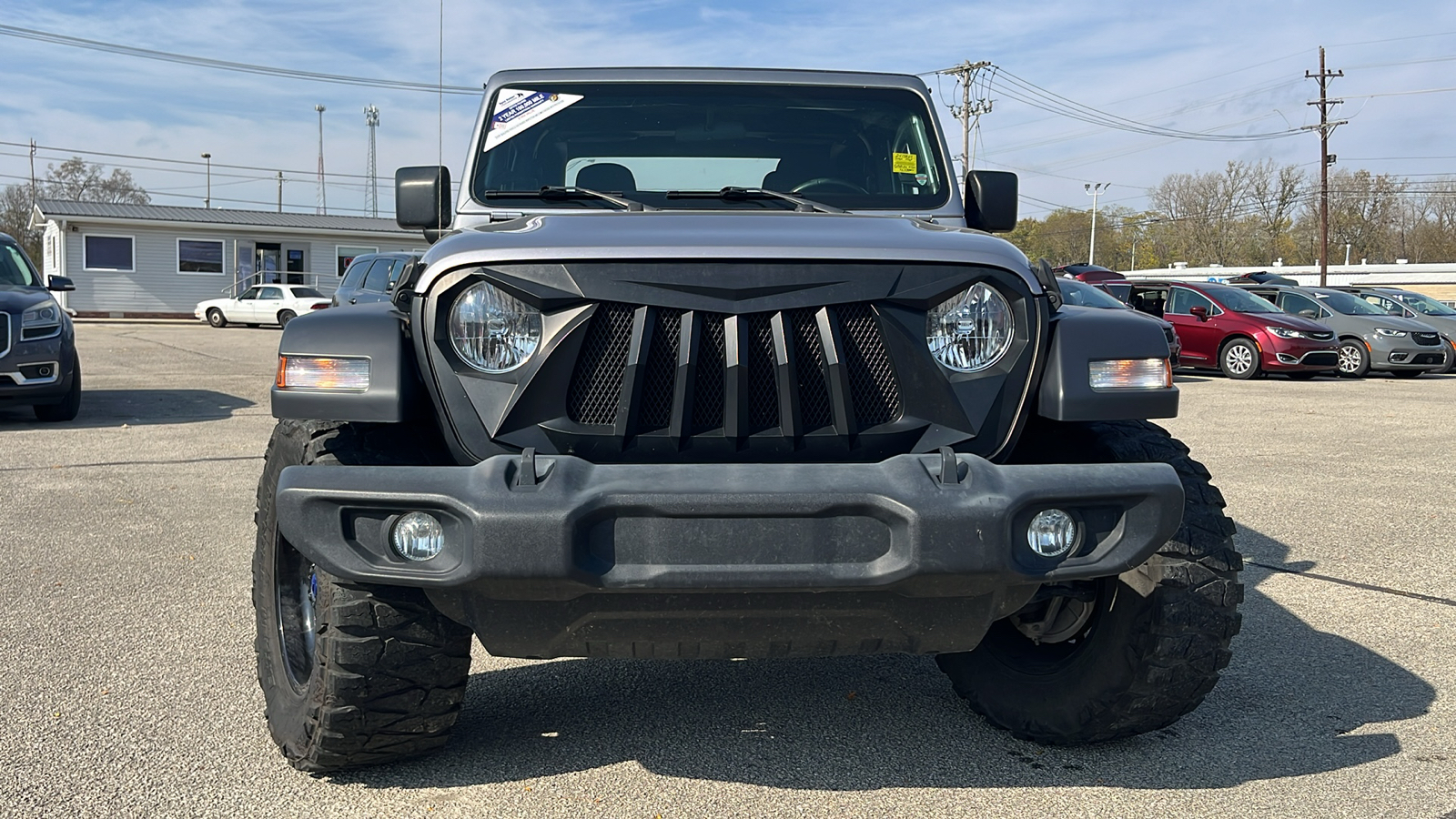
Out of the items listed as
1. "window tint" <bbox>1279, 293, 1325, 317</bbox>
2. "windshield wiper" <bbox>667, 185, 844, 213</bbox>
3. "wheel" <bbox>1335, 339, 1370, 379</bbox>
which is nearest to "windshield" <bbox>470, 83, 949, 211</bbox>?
"windshield wiper" <bbox>667, 185, 844, 213</bbox>

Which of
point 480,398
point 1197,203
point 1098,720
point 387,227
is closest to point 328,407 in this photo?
point 480,398

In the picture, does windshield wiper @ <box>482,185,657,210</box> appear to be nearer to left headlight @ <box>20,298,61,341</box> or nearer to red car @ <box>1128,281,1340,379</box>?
left headlight @ <box>20,298,61,341</box>

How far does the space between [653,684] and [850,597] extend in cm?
145

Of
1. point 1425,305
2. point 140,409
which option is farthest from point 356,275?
point 1425,305

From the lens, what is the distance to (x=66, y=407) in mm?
10547

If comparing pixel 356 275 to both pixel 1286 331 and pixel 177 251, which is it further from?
pixel 177 251

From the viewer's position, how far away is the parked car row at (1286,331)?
17.6 metres

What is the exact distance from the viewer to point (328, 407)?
8.95 feet

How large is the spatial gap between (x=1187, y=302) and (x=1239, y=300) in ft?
2.57

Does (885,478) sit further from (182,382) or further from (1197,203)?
(1197,203)

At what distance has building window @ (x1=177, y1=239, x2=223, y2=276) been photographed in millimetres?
37406

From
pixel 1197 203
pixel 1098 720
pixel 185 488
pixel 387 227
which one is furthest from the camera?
pixel 1197 203

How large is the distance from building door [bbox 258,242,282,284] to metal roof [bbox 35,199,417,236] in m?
0.77

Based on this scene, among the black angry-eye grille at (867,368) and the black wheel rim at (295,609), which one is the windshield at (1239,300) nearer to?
the black angry-eye grille at (867,368)
